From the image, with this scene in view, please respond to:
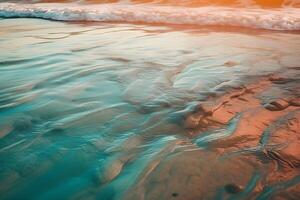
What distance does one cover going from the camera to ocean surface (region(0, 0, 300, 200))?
4.97 feet

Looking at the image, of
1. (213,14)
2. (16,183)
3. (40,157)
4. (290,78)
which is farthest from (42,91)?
(213,14)

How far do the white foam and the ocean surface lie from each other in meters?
2.09

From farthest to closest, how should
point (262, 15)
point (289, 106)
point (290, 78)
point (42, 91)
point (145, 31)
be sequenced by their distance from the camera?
point (262, 15) < point (145, 31) < point (290, 78) < point (42, 91) < point (289, 106)

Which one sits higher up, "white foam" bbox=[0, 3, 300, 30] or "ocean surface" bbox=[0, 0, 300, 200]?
"white foam" bbox=[0, 3, 300, 30]

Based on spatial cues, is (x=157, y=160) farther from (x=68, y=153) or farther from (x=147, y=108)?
(x=147, y=108)

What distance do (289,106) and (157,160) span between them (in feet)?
4.07

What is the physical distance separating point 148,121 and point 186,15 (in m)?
5.85

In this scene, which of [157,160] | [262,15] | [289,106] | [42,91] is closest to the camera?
[157,160]

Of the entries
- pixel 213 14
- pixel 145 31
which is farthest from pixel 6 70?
pixel 213 14

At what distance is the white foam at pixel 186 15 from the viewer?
22.0 feet

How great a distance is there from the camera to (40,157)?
1729 millimetres

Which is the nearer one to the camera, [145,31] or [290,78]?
[290,78]

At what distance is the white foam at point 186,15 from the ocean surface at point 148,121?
82.4 inches

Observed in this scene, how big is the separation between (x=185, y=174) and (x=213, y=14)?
645 cm
